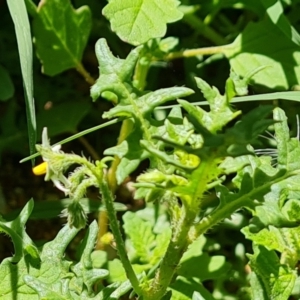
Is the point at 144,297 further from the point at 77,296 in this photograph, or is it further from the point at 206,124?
the point at 206,124

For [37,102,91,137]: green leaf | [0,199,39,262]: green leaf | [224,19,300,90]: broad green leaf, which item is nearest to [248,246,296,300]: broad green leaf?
[0,199,39,262]: green leaf

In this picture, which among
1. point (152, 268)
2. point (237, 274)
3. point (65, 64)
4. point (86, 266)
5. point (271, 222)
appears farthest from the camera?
point (65, 64)

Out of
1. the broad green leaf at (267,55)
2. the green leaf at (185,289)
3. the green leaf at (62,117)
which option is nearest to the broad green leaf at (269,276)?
the green leaf at (185,289)

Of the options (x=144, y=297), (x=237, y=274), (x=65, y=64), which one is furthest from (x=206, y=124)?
(x=65, y=64)

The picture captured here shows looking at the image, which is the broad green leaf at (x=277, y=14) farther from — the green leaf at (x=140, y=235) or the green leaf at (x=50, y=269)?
the green leaf at (x=50, y=269)

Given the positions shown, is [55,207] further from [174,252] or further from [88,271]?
[174,252]

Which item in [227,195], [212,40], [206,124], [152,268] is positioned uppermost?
[206,124]

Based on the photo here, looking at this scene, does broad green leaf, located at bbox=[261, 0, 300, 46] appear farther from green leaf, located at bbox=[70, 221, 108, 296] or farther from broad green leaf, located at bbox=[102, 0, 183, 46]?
green leaf, located at bbox=[70, 221, 108, 296]
